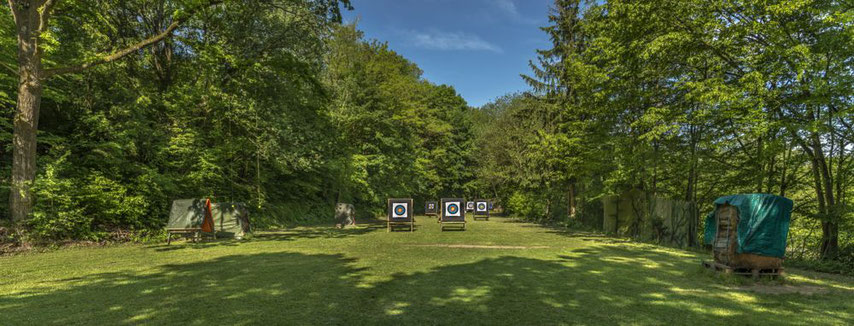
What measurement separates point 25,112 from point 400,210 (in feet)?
42.8

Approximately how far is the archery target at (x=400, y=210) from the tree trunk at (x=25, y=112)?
12.2 meters

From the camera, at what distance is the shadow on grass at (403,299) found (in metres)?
4.50

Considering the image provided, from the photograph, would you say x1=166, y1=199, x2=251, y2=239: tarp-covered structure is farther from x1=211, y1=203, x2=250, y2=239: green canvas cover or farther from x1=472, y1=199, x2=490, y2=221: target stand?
x1=472, y1=199, x2=490, y2=221: target stand

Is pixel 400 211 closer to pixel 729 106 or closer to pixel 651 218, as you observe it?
pixel 651 218

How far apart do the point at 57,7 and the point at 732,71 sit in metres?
21.2

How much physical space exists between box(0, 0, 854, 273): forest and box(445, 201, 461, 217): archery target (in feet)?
19.8

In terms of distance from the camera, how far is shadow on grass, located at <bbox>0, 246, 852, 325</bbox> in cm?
450

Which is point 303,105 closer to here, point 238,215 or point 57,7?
point 238,215

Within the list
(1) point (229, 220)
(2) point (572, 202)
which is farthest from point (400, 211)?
(2) point (572, 202)

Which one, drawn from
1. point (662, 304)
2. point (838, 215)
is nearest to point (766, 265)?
point (662, 304)

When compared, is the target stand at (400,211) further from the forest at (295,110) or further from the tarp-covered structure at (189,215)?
the tarp-covered structure at (189,215)

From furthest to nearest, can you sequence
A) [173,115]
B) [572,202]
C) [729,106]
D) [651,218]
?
1. [572,202]
2. [173,115]
3. [651,218]
4. [729,106]

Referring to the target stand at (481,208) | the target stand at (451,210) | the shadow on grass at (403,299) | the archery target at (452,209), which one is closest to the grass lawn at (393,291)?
the shadow on grass at (403,299)

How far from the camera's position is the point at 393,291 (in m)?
5.83
